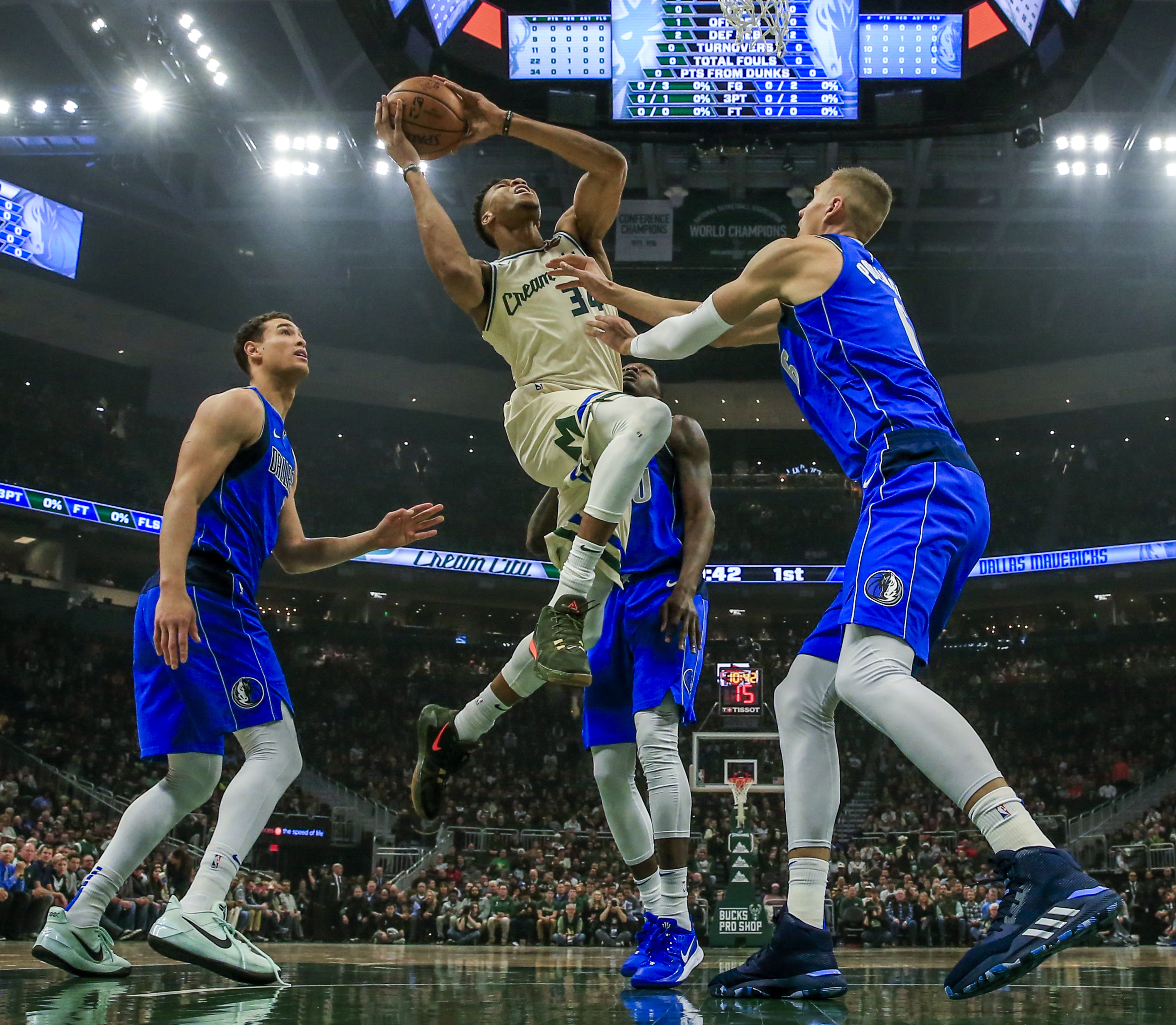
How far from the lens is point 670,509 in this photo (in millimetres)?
5016

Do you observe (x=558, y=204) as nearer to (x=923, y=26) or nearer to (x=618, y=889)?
(x=923, y=26)

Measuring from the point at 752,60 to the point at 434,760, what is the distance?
8405 millimetres

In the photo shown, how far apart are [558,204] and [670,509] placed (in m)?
18.1

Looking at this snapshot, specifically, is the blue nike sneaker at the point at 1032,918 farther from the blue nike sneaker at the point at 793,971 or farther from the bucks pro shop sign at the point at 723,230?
the bucks pro shop sign at the point at 723,230

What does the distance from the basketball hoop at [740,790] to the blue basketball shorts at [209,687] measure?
337 inches

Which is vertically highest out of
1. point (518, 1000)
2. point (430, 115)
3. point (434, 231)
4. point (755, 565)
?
point (755, 565)

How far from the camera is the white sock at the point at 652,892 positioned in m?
4.32

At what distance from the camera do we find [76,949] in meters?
3.79

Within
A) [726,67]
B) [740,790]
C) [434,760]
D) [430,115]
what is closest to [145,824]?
[434,760]

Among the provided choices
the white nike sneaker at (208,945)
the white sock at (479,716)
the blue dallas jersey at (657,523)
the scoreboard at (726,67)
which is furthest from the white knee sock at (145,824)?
the scoreboard at (726,67)

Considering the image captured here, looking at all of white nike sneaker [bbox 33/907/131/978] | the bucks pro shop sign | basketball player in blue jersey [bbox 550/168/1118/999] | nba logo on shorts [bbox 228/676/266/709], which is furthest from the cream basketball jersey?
the bucks pro shop sign

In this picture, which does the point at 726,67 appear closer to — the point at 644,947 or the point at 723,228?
the point at 723,228

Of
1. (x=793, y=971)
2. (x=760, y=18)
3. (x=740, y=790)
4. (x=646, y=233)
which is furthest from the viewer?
(x=646, y=233)

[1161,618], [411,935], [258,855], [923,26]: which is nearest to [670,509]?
[923,26]
